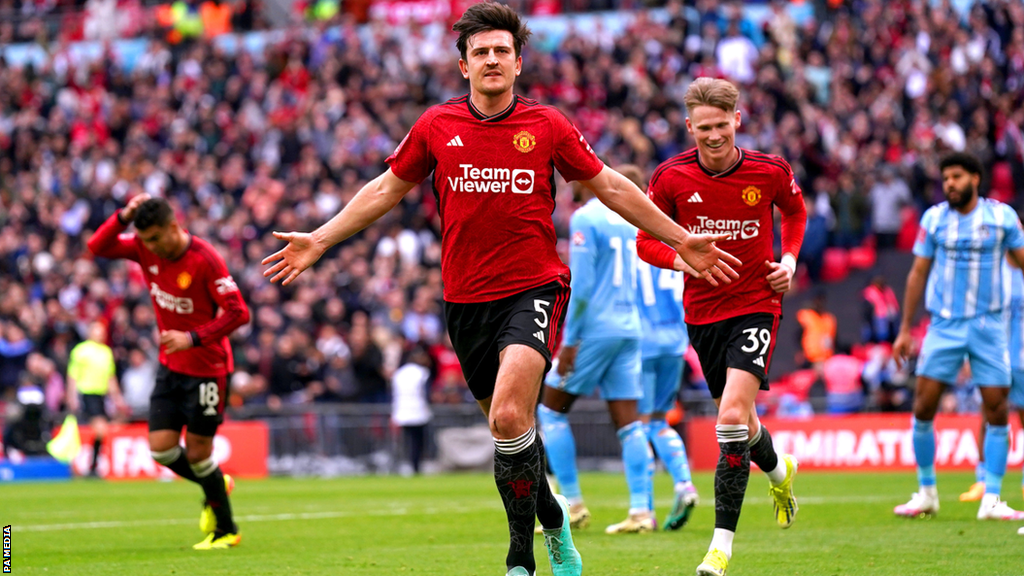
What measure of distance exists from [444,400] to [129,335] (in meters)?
6.00

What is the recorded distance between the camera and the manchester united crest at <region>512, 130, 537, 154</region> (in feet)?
22.1

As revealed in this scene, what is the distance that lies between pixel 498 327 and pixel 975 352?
225 inches

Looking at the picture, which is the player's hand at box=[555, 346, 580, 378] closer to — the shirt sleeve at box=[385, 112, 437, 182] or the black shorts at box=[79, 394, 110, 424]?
the shirt sleeve at box=[385, 112, 437, 182]

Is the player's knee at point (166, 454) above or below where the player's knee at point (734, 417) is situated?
below

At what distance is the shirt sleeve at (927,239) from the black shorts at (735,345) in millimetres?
3545

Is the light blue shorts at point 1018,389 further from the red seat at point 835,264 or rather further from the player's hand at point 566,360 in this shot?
the red seat at point 835,264

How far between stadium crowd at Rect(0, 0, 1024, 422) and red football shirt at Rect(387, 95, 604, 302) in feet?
50.6

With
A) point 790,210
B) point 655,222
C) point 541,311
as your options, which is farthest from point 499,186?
point 790,210

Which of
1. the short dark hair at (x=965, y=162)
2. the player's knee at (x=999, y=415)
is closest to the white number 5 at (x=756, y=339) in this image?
the short dark hair at (x=965, y=162)

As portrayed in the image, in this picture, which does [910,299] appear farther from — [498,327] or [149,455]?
[149,455]

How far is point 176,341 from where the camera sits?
A: 9.57m

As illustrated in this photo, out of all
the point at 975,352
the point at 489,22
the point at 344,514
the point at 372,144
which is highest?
the point at 372,144

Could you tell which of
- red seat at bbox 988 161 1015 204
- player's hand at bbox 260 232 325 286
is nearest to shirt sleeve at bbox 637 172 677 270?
player's hand at bbox 260 232 325 286

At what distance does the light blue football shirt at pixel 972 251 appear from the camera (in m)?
11.0
